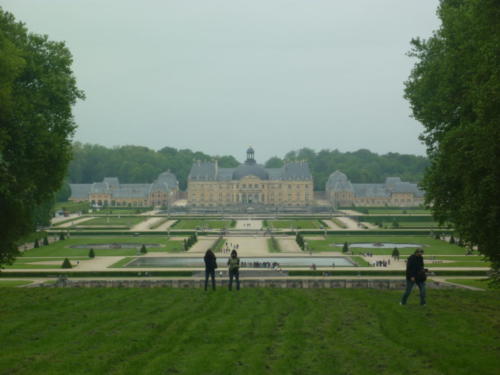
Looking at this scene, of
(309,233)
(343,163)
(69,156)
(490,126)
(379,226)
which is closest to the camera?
(490,126)

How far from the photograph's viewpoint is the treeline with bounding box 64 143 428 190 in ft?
435

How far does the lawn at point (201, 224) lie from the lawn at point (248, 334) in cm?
5351

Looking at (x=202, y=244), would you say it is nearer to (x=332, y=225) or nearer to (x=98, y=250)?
(x=98, y=250)

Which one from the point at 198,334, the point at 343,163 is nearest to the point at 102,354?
the point at 198,334

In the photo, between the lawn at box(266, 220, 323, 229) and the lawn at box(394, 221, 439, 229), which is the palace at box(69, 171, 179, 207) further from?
the lawn at box(394, 221, 439, 229)

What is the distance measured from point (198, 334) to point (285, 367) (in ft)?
8.38

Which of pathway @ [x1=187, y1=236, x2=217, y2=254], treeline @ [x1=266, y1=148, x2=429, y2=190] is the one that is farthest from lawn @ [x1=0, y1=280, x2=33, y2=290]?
treeline @ [x1=266, y1=148, x2=429, y2=190]

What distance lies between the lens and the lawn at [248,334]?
9781 mm

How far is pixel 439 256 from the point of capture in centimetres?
4209

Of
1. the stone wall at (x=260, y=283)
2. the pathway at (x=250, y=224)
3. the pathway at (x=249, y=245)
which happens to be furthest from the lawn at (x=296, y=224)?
the stone wall at (x=260, y=283)

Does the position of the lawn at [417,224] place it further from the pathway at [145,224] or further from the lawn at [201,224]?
the pathway at [145,224]

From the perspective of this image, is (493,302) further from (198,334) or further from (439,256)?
(439,256)

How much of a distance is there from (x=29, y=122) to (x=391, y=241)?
4148 cm

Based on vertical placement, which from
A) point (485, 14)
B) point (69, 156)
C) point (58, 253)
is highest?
point (485, 14)
